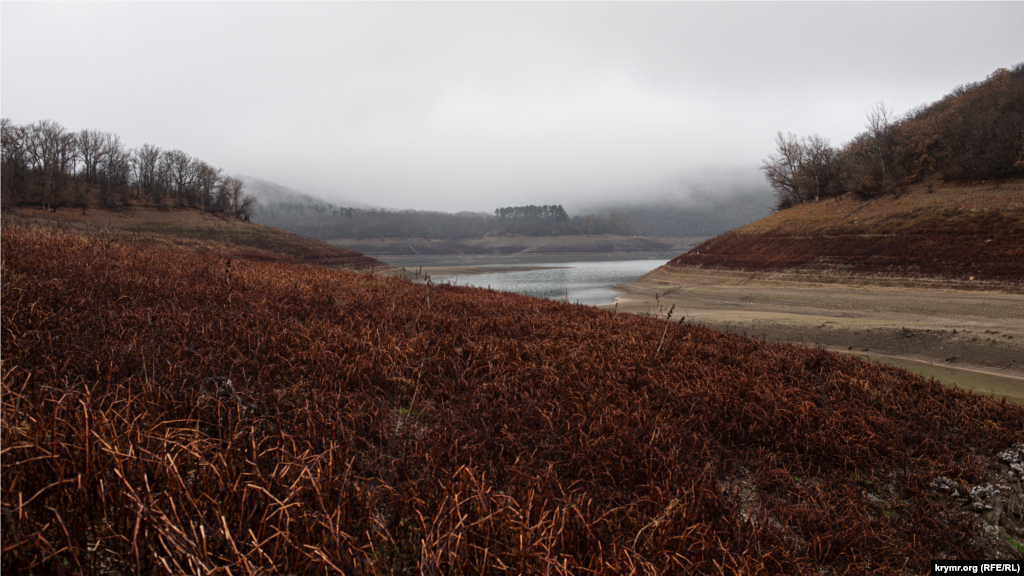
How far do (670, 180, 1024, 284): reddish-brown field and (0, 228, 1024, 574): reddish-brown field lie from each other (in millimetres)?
22397

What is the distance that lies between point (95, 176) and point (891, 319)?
10751 centimetres

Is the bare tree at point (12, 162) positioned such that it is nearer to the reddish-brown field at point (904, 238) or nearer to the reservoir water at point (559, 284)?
the reservoir water at point (559, 284)

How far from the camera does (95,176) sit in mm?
76062

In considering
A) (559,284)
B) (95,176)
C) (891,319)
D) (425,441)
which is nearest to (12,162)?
(95,176)

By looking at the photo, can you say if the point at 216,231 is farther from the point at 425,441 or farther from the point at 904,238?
the point at 904,238

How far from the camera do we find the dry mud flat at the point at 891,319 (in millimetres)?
13570

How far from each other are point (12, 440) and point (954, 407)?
516 inches

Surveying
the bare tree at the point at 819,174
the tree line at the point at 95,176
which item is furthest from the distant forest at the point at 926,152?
the tree line at the point at 95,176

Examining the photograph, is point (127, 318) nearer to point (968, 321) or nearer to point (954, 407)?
point (954, 407)

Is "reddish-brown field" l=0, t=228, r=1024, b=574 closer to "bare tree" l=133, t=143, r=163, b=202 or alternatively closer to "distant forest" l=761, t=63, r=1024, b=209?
"distant forest" l=761, t=63, r=1024, b=209

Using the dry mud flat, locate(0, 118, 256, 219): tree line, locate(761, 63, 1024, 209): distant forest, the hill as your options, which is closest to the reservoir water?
the dry mud flat

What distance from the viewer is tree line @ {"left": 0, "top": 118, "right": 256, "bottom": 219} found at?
5297cm

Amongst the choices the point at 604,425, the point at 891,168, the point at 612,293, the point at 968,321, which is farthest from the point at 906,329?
the point at 891,168

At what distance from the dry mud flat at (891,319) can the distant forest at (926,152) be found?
1564 cm
